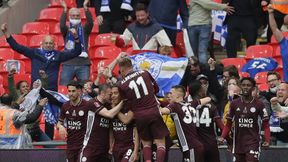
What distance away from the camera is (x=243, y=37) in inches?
886

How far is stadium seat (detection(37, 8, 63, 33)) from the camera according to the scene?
964 inches

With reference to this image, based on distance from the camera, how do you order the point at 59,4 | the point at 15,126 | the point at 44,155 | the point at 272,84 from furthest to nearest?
1. the point at 59,4
2. the point at 272,84
3. the point at 15,126
4. the point at 44,155

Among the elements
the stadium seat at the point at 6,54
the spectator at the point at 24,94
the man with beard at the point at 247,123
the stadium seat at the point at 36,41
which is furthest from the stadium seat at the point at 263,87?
the stadium seat at the point at 6,54

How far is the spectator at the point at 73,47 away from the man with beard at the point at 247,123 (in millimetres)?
4156

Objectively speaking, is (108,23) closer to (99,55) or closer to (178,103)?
(99,55)

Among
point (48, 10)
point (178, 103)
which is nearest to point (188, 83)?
point (178, 103)

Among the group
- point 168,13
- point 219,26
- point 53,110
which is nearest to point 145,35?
point 168,13

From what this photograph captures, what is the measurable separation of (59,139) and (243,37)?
466 centimetres

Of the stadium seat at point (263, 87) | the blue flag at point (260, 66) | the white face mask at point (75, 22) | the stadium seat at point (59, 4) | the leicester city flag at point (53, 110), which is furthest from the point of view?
the stadium seat at point (59, 4)

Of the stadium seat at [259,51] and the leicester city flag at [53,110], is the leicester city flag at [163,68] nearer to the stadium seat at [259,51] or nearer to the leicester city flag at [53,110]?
the leicester city flag at [53,110]

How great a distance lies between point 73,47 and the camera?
69.5ft

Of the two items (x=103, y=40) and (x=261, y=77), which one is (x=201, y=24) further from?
(x=103, y=40)

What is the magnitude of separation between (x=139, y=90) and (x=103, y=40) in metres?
6.53

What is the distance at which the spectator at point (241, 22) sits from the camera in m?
21.7
